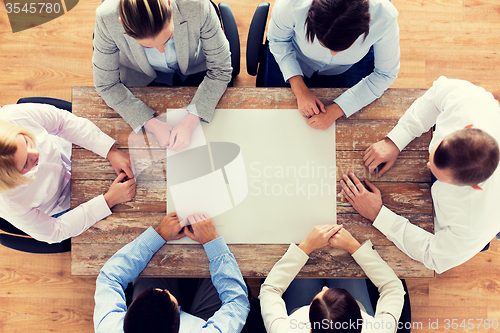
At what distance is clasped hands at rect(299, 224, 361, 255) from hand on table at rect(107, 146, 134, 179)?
2.40ft

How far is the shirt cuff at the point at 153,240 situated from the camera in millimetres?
1175

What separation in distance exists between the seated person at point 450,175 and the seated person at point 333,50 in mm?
198

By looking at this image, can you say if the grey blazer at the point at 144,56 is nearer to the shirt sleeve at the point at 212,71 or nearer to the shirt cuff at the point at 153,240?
the shirt sleeve at the point at 212,71

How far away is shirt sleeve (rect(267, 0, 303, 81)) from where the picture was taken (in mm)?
1203

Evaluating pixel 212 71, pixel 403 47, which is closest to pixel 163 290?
pixel 212 71

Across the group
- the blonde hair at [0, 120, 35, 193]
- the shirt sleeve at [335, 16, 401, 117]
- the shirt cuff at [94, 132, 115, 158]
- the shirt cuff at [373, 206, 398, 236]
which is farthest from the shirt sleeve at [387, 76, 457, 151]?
the blonde hair at [0, 120, 35, 193]

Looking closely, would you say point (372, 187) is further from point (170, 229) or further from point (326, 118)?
point (170, 229)

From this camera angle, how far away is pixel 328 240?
1184 mm

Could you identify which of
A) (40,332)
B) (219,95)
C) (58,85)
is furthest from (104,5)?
(40,332)

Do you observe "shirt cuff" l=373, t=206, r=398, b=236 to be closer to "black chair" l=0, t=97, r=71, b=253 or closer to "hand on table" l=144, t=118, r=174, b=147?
"hand on table" l=144, t=118, r=174, b=147

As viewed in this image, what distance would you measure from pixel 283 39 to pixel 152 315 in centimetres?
118

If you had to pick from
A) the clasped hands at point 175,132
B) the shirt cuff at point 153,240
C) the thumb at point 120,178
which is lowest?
the shirt cuff at point 153,240

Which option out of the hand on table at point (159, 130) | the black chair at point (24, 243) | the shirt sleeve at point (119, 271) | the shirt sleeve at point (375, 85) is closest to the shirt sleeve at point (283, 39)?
the shirt sleeve at point (375, 85)

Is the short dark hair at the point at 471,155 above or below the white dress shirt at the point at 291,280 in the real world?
above
